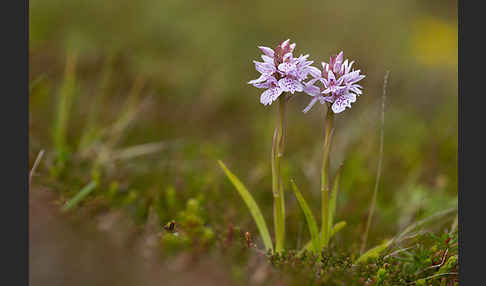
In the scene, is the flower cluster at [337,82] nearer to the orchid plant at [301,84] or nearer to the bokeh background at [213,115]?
the orchid plant at [301,84]

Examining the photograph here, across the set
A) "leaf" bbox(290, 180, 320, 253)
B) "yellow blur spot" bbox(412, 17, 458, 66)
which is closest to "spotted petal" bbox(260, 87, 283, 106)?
"leaf" bbox(290, 180, 320, 253)

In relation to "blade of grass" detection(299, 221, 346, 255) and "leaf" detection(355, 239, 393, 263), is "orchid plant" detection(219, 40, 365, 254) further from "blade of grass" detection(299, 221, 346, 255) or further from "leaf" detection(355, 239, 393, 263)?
"leaf" detection(355, 239, 393, 263)

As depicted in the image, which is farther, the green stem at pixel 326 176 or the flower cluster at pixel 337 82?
the green stem at pixel 326 176

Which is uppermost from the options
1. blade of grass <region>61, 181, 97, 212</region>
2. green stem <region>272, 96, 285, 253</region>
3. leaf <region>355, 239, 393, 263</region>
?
green stem <region>272, 96, 285, 253</region>

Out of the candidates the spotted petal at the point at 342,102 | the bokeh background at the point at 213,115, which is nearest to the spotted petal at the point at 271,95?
the spotted petal at the point at 342,102

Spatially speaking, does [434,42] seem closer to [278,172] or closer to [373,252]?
[373,252]

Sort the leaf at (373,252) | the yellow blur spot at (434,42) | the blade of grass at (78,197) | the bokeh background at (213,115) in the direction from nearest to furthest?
the leaf at (373,252), the blade of grass at (78,197), the bokeh background at (213,115), the yellow blur spot at (434,42)

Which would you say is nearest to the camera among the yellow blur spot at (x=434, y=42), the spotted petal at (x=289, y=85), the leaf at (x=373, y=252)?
the spotted petal at (x=289, y=85)
